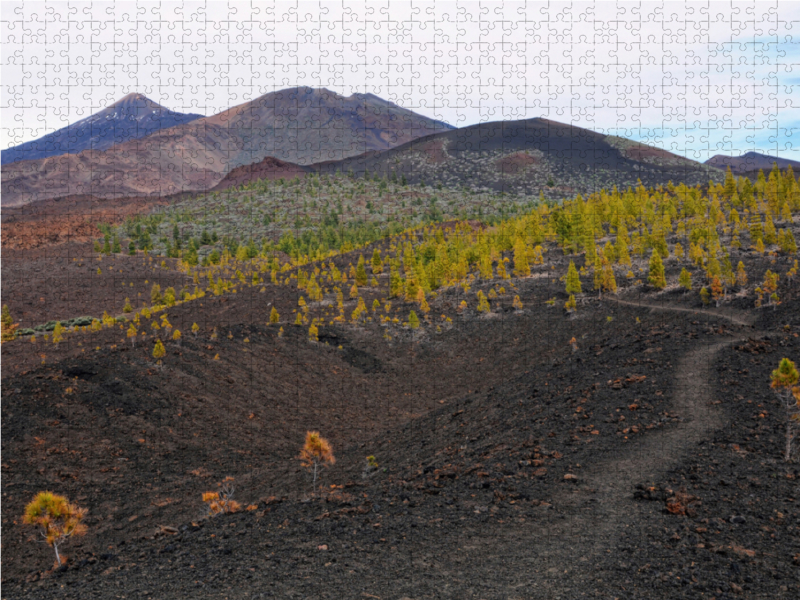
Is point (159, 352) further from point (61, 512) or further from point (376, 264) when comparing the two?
point (376, 264)

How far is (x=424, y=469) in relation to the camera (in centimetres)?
1675

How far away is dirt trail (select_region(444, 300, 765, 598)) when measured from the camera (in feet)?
30.5

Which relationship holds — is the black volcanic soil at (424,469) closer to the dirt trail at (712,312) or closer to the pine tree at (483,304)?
the dirt trail at (712,312)

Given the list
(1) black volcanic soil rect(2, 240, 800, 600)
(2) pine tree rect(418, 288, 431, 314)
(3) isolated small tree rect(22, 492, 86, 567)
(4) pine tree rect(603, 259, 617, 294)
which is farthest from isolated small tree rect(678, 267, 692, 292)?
(3) isolated small tree rect(22, 492, 86, 567)

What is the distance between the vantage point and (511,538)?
11008mm

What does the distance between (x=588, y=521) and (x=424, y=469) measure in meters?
6.08

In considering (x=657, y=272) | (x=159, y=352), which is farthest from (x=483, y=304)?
(x=159, y=352)

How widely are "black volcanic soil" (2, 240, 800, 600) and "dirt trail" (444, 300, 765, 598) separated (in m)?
0.05

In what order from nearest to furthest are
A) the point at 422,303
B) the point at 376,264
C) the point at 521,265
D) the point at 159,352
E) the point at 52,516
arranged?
the point at 52,516, the point at 159,352, the point at 422,303, the point at 521,265, the point at 376,264

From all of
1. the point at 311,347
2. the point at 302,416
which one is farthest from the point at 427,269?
the point at 302,416

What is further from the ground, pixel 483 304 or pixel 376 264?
pixel 376 264

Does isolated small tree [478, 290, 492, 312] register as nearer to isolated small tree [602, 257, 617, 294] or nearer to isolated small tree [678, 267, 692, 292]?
isolated small tree [602, 257, 617, 294]

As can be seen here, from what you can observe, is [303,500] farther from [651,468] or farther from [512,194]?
[512,194]

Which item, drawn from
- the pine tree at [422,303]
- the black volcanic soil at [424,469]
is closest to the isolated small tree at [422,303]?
the pine tree at [422,303]
